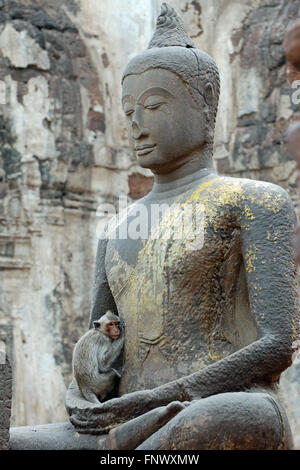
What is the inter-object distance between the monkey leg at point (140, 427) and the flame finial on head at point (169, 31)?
184cm

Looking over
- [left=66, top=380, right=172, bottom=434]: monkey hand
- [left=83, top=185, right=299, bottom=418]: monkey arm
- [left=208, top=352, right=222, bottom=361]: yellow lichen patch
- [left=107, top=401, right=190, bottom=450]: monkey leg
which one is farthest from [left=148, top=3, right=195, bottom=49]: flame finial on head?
[left=107, top=401, right=190, bottom=450]: monkey leg

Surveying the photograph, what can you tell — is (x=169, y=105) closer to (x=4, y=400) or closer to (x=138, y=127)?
(x=138, y=127)

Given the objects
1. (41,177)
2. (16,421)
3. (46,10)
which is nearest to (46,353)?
(16,421)

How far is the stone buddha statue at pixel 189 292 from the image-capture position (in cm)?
430

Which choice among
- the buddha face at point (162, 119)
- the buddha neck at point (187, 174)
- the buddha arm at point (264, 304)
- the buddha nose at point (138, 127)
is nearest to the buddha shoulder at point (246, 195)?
the buddha arm at point (264, 304)

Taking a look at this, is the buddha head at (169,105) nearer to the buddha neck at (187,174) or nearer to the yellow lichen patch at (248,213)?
the buddha neck at (187,174)

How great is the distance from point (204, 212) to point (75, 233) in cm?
644

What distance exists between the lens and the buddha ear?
16.9ft

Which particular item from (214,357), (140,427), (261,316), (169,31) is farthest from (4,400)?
(169,31)

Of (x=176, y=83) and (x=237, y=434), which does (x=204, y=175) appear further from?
(x=237, y=434)

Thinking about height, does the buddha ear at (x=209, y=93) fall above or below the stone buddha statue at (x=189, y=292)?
above

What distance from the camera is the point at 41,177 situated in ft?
36.4

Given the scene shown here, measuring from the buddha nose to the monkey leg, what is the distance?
1348 mm

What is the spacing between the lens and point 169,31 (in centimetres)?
525
